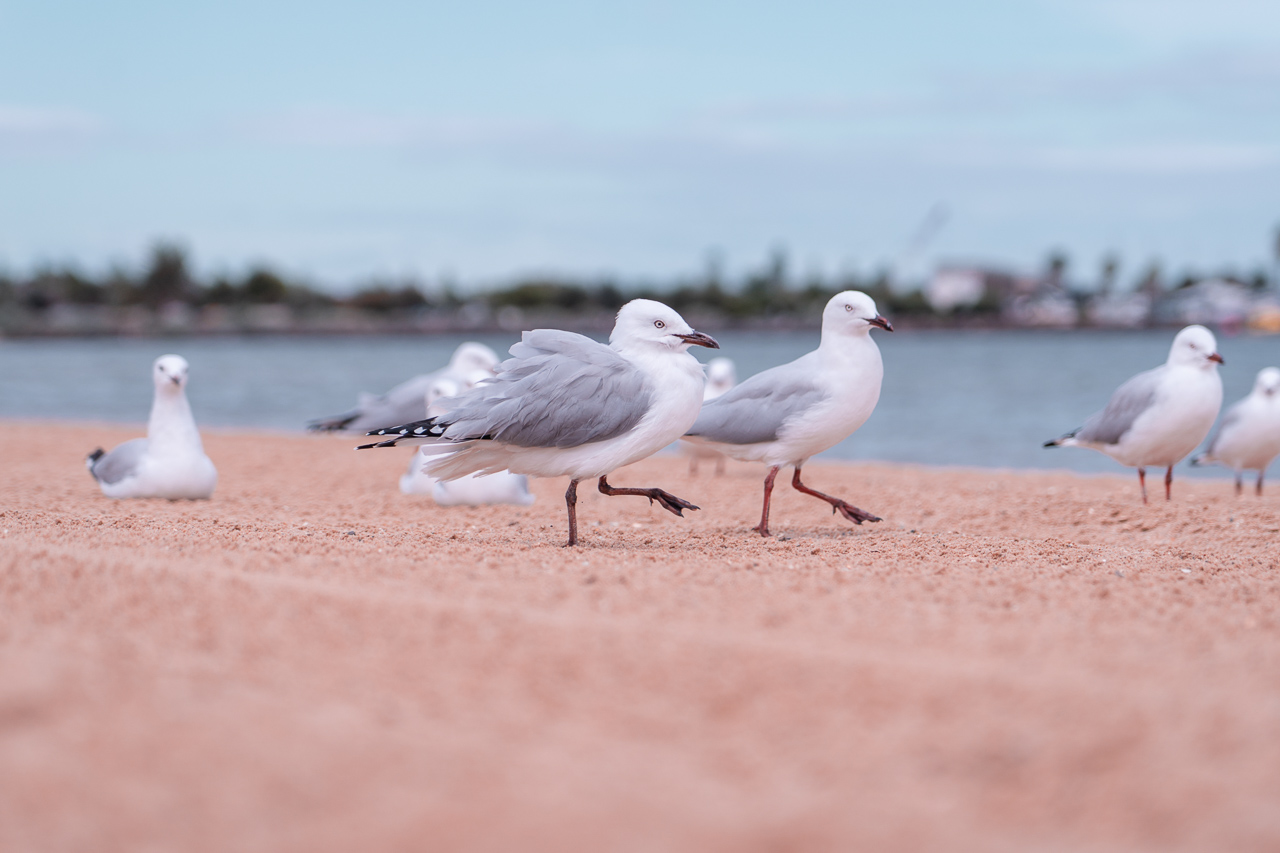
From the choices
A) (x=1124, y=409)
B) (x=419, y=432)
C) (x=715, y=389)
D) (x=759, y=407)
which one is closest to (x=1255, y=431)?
(x=1124, y=409)

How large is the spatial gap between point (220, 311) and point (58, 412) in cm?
8416

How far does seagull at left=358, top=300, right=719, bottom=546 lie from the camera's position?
5.45 metres

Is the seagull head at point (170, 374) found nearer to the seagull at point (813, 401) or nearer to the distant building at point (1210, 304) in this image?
the seagull at point (813, 401)

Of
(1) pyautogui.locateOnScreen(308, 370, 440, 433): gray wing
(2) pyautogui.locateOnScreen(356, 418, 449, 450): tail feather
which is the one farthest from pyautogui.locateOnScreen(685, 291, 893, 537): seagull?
(1) pyautogui.locateOnScreen(308, 370, 440, 433): gray wing

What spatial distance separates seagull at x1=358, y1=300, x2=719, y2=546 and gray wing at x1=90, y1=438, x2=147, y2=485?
3.02m

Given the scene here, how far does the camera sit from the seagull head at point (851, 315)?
6.28 m

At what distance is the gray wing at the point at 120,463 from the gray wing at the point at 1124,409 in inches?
257

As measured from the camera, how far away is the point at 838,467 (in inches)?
508

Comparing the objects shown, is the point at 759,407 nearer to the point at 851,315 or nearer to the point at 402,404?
the point at 851,315

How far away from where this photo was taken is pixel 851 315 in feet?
20.7

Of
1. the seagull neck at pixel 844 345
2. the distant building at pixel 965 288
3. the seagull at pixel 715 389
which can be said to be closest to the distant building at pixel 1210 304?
the distant building at pixel 965 288

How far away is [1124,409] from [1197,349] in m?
0.62

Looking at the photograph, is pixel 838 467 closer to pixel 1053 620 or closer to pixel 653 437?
pixel 653 437

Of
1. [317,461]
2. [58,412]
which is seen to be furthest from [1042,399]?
[58,412]
